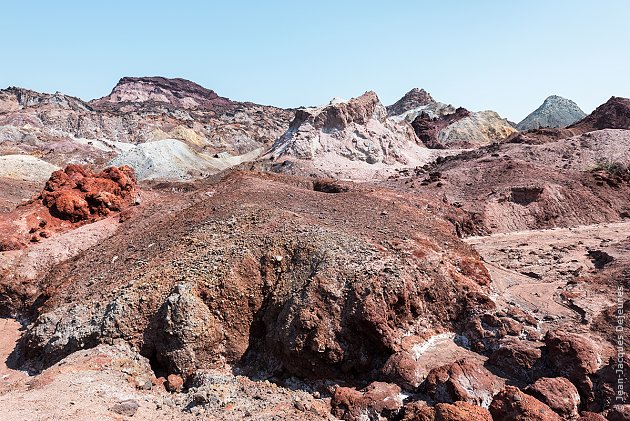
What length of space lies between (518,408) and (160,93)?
145 m

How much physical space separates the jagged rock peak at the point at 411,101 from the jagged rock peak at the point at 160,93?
210 ft

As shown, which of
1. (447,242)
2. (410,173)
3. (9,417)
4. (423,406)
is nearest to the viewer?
(9,417)

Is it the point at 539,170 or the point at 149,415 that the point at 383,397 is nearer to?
the point at 149,415

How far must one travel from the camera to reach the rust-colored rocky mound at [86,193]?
58.6 ft

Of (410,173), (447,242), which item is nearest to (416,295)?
(447,242)

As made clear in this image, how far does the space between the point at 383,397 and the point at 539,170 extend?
2312cm

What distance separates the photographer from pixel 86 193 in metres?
18.9

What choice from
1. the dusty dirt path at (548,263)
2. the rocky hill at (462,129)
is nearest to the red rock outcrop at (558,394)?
the dusty dirt path at (548,263)

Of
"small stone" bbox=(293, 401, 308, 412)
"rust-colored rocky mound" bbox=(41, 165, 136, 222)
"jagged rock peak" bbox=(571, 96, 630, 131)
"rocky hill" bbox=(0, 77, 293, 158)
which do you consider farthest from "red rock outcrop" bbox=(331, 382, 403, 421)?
"jagged rock peak" bbox=(571, 96, 630, 131)

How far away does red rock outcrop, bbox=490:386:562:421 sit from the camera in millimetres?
6975

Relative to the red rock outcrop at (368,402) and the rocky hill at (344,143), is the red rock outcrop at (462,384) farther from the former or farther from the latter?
the rocky hill at (344,143)

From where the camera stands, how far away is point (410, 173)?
3381 centimetres

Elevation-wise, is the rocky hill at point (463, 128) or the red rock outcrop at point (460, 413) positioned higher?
the rocky hill at point (463, 128)

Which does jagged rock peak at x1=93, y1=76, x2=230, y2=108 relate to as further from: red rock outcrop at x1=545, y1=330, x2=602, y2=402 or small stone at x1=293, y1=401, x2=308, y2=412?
red rock outcrop at x1=545, y1=330, x2=602, y2=402
